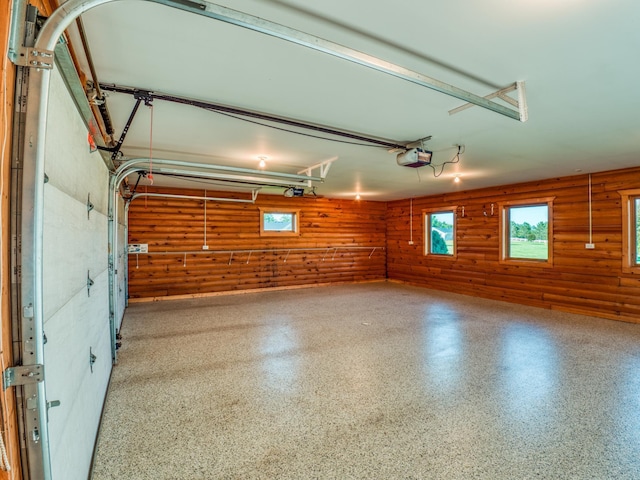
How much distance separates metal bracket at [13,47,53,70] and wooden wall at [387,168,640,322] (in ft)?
22.1

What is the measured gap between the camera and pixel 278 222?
790 centimetres

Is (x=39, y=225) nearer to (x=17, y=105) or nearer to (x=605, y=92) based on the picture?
(x=17, y=105)

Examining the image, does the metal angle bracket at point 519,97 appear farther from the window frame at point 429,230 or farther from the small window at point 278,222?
the small window at point 278,222

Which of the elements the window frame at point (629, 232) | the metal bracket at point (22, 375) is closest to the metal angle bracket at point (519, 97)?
the metal bracket at point (22, 375)

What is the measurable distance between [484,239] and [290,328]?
475 centimetres

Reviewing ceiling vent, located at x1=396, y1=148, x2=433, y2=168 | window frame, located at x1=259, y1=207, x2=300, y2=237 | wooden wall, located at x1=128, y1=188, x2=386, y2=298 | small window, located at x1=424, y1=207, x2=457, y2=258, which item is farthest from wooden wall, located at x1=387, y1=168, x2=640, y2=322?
ceiling vent, located at x1=396, y1=148, x2=433, y2=168

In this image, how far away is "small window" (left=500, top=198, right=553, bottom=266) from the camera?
580 cm

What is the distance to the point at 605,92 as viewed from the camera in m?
2.26

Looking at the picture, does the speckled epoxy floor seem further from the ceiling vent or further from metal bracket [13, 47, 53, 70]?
the ceiling vent

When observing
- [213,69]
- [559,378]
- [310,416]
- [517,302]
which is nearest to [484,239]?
[517,302]

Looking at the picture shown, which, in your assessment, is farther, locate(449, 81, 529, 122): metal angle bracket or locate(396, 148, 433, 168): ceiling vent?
locate(396, 148, 433, 168): ceiling vent

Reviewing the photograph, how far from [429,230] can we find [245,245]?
4720 mm

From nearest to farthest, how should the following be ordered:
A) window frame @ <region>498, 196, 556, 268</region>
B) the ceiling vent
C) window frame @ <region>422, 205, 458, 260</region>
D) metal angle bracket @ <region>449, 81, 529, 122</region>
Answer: metal angle bracket @ <region>449, 81, 529, 122</region> → the ceiling vent → window frame @ <region>498, 196, 556, 268</region> → window frame @ <region>422, 205, 458, 260</region>

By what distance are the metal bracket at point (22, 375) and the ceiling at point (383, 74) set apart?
151 cm
